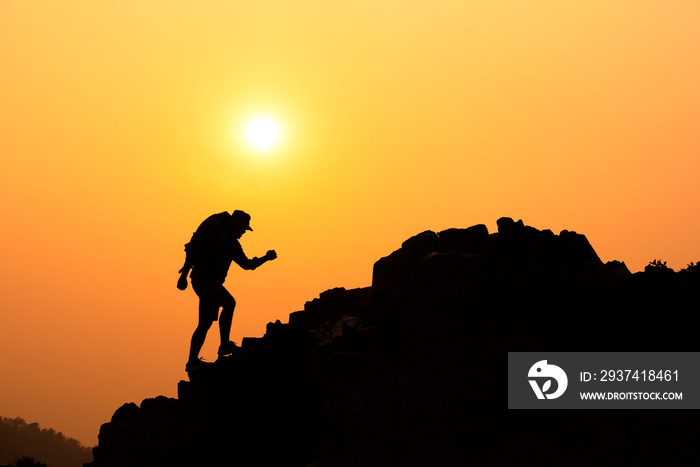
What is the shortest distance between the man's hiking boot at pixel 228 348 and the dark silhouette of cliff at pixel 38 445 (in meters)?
67.4

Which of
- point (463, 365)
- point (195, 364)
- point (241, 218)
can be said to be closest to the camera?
point (463, 365)

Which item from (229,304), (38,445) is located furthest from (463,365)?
(38,445)

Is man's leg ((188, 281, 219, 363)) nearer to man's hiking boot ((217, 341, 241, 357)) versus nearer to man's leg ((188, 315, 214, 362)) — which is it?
man's leg ((188, 315, 214, 362))

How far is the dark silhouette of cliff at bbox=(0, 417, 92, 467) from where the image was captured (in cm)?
7731

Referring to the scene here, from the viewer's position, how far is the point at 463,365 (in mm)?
10695

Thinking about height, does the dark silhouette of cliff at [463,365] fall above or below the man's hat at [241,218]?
Answer: below

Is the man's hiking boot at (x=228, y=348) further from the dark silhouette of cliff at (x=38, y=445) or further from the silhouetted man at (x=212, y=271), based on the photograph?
the dark silhouette of cliff at (x=38, y=445)

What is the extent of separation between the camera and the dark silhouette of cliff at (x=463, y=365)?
991 centimetres

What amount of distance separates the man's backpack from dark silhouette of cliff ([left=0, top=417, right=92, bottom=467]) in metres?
67.5

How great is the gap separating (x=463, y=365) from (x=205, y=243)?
6770 mm

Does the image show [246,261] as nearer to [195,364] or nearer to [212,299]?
[212,299]

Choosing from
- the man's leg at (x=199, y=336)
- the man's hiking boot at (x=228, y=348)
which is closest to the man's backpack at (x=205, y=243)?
the man's leg at (x=199, y=336)

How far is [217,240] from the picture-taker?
47.6 feet

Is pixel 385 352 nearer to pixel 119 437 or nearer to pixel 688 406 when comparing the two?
pixel 688 406
